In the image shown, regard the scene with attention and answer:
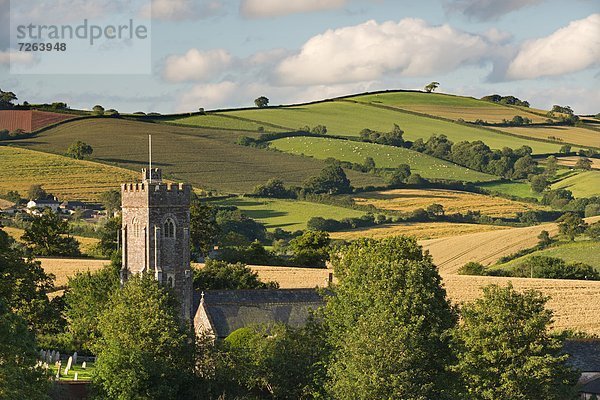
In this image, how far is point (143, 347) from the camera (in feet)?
179

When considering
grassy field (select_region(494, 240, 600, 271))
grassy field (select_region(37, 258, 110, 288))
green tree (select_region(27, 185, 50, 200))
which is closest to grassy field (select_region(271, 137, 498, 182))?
green tree (select_region(27, 185, 50, 200))

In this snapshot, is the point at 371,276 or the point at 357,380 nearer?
the point at 357,380

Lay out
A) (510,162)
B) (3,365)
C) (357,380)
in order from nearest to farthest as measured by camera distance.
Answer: (3,365)
(357,380)
(510,162)

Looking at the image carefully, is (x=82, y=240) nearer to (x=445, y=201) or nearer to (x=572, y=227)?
(x=572, y=227)

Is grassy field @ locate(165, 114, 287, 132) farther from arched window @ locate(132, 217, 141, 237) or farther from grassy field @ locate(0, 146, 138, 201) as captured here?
arched window @ locate(132, 217, 141, 237)

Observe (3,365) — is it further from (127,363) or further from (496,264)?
(496,264)

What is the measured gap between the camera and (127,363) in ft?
172

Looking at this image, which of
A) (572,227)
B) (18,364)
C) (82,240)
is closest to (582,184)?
(572,227)

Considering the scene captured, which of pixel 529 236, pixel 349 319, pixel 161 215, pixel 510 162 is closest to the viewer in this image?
pixel 349 319

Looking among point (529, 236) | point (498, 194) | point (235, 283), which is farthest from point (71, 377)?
point (498, 194)

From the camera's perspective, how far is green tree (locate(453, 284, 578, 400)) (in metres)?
49.1

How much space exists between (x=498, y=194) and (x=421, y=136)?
32539mm

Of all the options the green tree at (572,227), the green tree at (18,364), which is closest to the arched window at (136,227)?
the green tree at (18,364)

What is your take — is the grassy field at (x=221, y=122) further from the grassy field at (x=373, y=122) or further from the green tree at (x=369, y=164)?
the green tree at (x=369, y=164)
